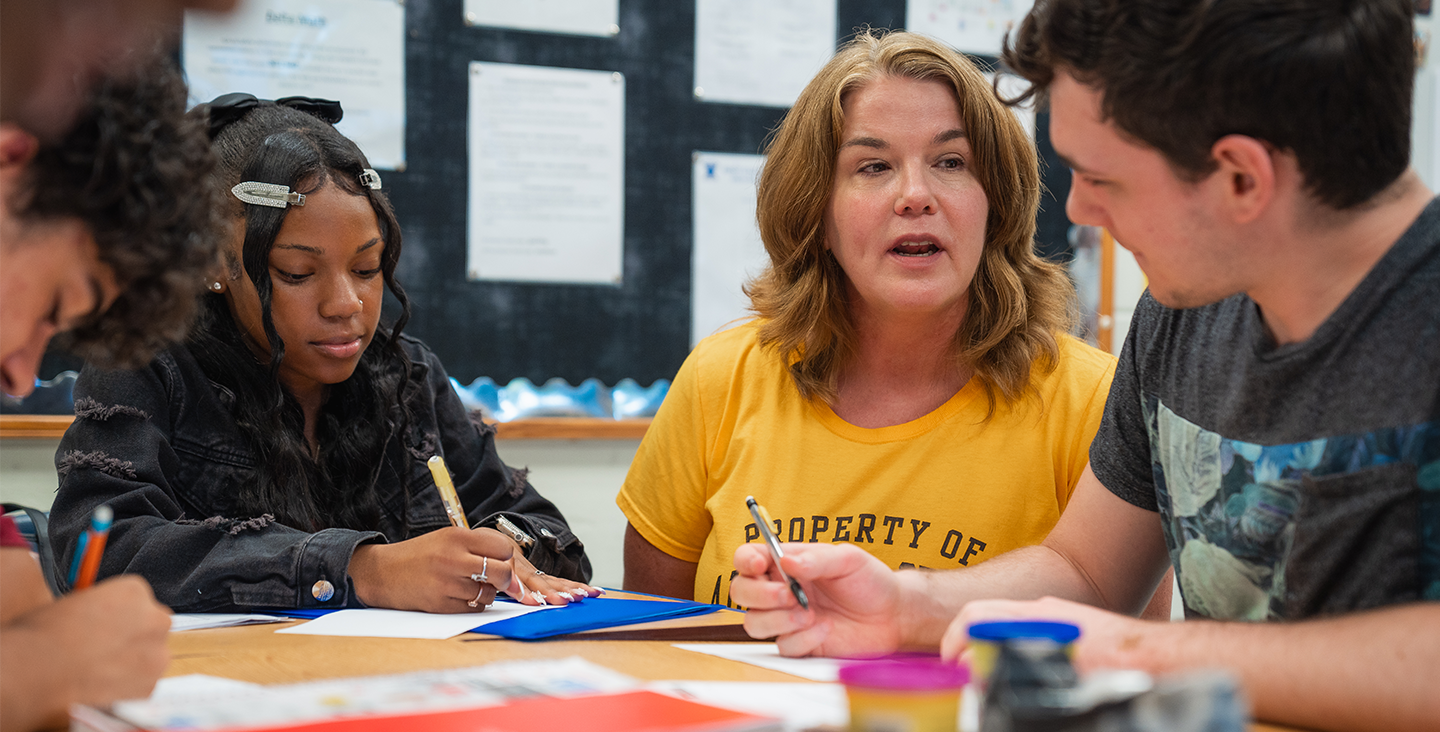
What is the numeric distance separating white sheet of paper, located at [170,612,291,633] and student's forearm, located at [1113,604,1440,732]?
93 cm

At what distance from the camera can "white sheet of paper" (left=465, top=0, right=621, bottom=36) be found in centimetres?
→ 235

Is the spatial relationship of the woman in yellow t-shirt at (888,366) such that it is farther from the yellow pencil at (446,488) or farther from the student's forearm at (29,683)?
the student's forearm at (29,683)

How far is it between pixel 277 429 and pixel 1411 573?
4.52ft

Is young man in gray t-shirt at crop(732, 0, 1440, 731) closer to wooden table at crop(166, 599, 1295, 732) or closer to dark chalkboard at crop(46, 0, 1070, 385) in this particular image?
wooden table at crop(166, 599, 1295, 732)

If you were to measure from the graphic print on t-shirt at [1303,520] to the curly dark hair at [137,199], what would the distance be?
2.97 ft

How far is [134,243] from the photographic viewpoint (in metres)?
0.84

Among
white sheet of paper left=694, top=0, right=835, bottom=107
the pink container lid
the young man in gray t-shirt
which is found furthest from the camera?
white sheet of paper left=694, top=0, right=835, bottom=107

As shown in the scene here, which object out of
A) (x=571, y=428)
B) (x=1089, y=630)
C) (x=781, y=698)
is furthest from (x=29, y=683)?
(x=571, y=428)

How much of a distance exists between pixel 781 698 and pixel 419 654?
1.20 feet

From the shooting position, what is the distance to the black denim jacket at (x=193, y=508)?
140 cm

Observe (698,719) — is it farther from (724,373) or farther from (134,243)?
(724,373)

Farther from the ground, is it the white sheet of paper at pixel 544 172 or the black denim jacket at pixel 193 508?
the white sheet of paper at pixel 544 172

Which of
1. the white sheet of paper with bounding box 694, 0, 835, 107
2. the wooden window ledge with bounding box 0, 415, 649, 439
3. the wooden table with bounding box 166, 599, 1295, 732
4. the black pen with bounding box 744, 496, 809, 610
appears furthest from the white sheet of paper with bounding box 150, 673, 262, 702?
the white sheet of paper with bounding box 694, 0, 835, 107

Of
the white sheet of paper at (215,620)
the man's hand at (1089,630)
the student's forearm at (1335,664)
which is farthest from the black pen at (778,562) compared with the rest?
the white sheet of paper at (215,620)
